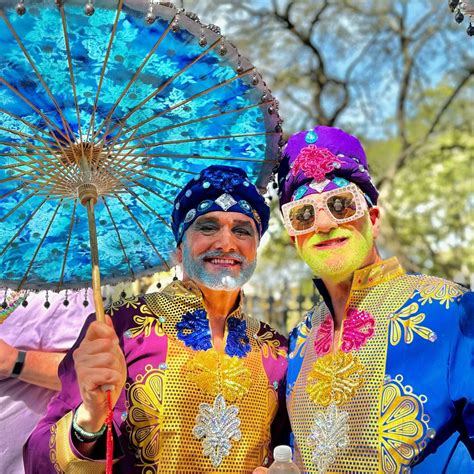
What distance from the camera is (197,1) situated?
11.9 metres

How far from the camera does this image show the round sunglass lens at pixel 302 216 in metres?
3.11

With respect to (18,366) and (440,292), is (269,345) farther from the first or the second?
(18,366)

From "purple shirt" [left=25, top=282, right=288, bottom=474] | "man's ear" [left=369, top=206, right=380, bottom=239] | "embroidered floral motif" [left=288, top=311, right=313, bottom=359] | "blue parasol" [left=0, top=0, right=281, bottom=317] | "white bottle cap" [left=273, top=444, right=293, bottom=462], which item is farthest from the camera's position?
"embroidered floral motif" [left=288, top=311, right=313, bottom=359]

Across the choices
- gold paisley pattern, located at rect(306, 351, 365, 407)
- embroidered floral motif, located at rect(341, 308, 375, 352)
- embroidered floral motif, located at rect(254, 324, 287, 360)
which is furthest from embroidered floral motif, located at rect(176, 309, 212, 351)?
embroidered floral motif, located at rect(341, 308, 375, 352)

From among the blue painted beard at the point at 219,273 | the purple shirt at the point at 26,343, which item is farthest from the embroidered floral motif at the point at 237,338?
the purple shirt at the point at 26,343

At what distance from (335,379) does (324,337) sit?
0.25 metres

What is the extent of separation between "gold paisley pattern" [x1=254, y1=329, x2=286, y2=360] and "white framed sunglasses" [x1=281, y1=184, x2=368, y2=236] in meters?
0.61

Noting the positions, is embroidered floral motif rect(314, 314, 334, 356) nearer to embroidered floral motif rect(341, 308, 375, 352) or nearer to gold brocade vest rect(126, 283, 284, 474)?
embroidered floral motif rect(341, 308, 375, 352)

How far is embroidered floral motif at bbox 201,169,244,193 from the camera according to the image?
335 centimetres

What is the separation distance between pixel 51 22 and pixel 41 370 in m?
1.90

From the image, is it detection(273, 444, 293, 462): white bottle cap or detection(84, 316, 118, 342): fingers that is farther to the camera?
detection(84, 316, 118, 342): fingers

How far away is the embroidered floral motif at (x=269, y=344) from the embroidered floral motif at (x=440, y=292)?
0.80 m

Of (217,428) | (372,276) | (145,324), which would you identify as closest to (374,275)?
(372,276)

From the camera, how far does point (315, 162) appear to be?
3.18 metres
